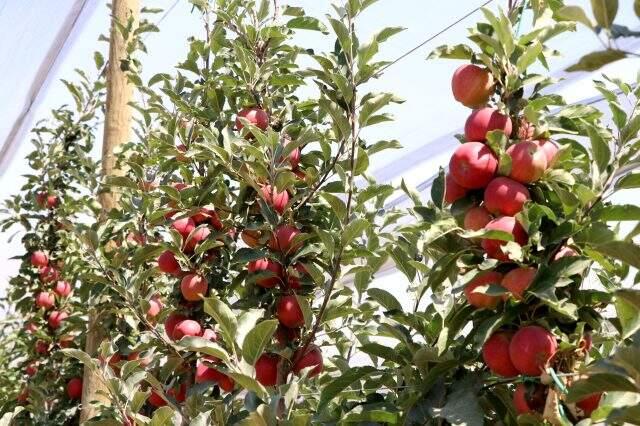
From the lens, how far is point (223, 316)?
101cm

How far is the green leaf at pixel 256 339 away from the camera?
974 millimetres

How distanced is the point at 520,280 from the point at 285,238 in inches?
21.1

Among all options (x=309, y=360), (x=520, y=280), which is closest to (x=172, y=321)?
(x=309, y=360)

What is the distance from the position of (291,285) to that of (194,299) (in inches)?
9.4

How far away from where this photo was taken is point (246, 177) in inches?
53.3

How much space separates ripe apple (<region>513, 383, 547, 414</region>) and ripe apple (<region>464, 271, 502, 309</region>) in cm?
10

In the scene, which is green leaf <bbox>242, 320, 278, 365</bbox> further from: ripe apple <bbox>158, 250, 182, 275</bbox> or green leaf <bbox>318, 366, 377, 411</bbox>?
ripe apple <bbox>158, 250, 182, 275</bbox>

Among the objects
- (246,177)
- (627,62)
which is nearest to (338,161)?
(246,177)

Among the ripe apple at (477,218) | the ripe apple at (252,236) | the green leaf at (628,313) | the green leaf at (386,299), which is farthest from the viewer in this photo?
the ripe apple at (252,236)

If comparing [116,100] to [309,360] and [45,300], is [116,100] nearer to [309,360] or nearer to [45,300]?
[45,300]

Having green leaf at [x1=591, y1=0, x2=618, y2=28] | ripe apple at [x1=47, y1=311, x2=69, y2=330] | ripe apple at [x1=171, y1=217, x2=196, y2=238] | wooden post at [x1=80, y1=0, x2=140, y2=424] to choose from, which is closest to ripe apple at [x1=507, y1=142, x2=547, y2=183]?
green leaf at [x1=591, y1=0, x2=618, y2=28]

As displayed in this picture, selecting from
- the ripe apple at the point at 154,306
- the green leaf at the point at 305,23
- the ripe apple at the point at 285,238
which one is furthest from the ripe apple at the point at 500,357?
the ripe apple at the point at 154,306

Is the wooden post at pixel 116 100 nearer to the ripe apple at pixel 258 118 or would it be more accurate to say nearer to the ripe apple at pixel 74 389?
the ripe apple at pixel 74 389

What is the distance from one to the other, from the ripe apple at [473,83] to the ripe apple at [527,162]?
101 mm
